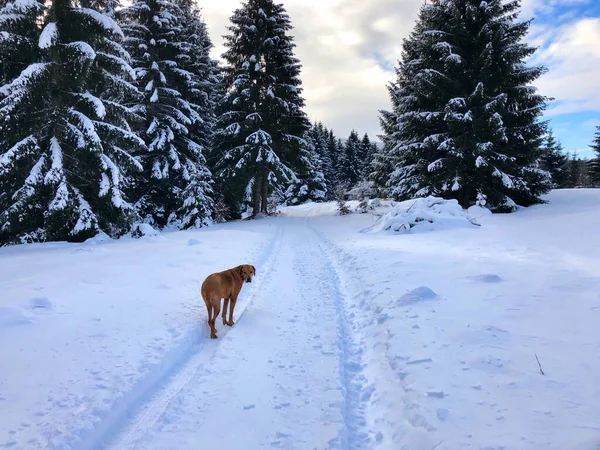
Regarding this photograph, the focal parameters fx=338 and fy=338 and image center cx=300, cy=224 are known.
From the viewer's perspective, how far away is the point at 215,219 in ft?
77.9

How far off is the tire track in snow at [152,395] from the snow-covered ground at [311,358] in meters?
0.02

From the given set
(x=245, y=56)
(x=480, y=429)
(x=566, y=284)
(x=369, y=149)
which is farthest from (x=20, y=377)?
(x=369, y=149)

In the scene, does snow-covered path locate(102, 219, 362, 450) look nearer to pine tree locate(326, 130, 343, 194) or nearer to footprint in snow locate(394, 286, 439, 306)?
footprint in snow locate(394, 286, 439, 306)

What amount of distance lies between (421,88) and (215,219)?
1529 centimetres

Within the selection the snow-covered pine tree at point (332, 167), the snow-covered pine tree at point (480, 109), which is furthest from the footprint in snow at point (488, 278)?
the snow-covered pine tree at point (332, 167)

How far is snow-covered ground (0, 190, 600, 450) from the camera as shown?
288 centimetres

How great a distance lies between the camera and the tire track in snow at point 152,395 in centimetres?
292

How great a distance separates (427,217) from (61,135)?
1391 centimetres

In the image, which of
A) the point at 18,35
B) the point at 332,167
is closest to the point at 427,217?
the point at 18,35

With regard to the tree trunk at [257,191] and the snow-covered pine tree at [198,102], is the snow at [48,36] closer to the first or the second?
the snow-covered pine tree at [198,102]

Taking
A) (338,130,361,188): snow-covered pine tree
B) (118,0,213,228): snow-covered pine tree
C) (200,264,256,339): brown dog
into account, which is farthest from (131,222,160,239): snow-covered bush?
(338,130,361,188): snow-covered pine tree

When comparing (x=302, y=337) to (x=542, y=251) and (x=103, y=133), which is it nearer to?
(x=542, y=251)

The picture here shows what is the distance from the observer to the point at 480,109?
16.0 m

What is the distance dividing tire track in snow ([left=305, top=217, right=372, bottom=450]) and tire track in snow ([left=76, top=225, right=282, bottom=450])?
67.2 inches
